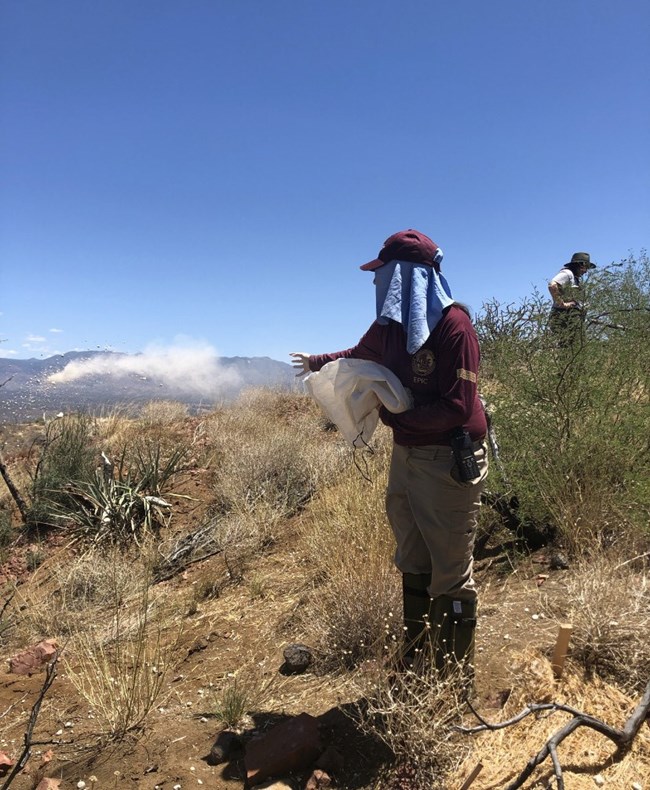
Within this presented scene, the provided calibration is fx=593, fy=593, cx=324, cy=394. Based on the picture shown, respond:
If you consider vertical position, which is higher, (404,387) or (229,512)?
(404,387)

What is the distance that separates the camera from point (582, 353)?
4371mm

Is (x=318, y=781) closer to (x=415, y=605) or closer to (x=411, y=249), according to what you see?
(x=415, y=605)

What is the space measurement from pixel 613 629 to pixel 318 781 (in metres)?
1.44

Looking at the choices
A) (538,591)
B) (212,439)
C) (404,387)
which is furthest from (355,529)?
(212,439)

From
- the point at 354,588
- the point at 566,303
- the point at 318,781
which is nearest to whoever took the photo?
the point at 318,781

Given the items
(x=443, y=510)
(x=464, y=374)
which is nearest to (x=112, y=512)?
(x=443, y=510)

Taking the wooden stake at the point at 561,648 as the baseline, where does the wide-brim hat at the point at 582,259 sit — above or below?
above

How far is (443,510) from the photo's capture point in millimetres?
2543

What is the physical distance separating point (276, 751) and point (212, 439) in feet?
24.6

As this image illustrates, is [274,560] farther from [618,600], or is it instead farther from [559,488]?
[618,600]

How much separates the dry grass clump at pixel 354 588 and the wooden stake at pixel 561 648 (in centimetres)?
71

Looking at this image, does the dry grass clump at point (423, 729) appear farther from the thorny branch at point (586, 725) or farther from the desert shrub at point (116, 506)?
the desert shrub at point (116, 506)

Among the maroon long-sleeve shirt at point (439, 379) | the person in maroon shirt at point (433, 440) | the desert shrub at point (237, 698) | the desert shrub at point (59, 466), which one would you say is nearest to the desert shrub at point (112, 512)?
the desert shrub at point (59, 466)

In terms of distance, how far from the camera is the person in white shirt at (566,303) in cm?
449
